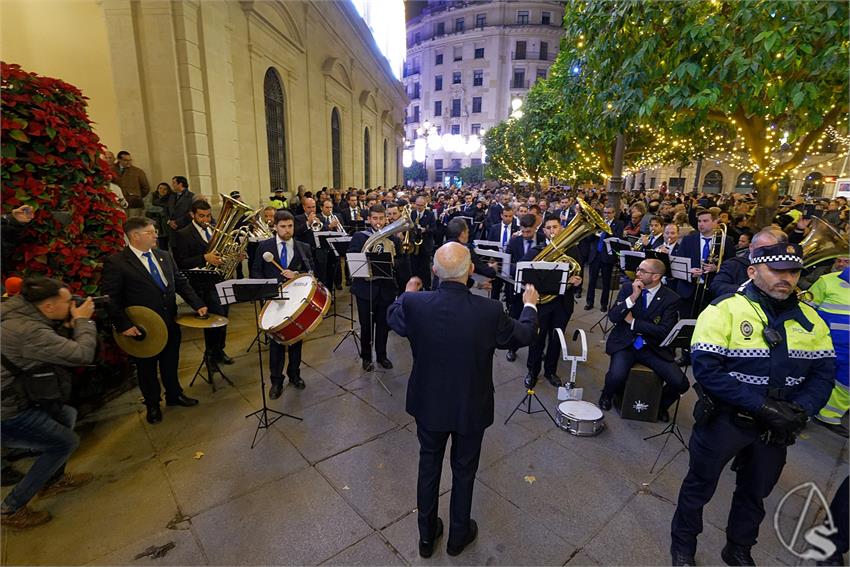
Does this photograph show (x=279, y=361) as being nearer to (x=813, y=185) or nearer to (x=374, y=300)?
(x=374, y=300)

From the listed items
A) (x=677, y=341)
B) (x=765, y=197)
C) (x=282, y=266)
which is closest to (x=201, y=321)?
(x=282, y=266)

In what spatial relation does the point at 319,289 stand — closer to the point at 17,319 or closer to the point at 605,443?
the point at 17,319

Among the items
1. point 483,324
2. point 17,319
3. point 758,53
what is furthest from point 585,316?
point 17,319

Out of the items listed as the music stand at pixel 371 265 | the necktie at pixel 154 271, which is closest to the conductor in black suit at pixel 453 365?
the music stand at pixel 371 265

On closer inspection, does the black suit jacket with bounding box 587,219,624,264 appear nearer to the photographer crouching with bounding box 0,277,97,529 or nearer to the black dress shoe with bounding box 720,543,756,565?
the black dress shoe with bounding box 720,543,756,565

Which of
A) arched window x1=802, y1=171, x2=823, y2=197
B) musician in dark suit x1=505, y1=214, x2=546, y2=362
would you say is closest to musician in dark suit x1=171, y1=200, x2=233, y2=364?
musician in dark suit x1=505, y1=214, x2=546, y2=362

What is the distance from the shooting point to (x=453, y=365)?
8.97ft

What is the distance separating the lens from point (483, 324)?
2.68 metres

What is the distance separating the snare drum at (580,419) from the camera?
446 cm

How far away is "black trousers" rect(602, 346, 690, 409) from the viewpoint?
183 inches

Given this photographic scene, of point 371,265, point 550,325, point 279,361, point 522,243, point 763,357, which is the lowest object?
point 279,361

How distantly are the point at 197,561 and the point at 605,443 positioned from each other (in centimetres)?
389

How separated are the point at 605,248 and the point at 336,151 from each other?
43.8ft

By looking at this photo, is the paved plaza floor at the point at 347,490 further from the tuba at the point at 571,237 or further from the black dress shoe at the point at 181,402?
the tuba at the point at 571,237
